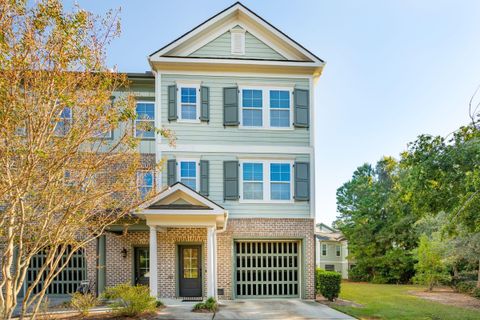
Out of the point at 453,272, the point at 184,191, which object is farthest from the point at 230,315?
the point at 453,272

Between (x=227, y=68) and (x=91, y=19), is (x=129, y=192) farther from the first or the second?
(x=227, y=68)

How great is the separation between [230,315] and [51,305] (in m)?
5.88

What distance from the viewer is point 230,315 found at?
10.4 m

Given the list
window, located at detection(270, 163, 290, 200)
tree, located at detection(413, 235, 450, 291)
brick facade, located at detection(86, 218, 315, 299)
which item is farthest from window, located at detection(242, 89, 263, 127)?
tree, located at detection(413, 235, 450, 291)

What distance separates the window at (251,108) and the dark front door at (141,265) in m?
6.30

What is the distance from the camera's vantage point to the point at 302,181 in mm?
14000

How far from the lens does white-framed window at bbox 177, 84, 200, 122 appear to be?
13953 millimetres

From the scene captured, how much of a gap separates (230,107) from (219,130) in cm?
97

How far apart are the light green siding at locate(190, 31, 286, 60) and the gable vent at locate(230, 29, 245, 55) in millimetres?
122

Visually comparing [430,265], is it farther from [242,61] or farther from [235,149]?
[242,61]

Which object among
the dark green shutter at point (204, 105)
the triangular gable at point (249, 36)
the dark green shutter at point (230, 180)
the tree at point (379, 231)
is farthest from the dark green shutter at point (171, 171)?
the tree at point (379, 231)

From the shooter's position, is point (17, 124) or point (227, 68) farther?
point (227, 68)

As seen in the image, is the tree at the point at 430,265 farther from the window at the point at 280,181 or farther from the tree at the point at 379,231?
the window at the point at 280,181

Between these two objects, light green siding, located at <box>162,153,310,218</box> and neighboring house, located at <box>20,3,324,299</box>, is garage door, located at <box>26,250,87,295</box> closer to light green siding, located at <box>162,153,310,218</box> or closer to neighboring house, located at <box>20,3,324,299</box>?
neighboring house, located at <box>20,3,324,299</box>
